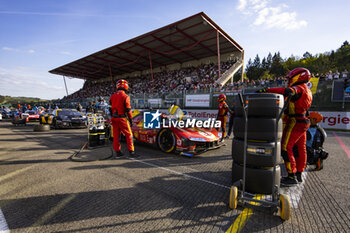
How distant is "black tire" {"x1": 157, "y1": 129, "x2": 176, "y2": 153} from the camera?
480 cm

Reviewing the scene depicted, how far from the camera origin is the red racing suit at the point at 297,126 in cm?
285

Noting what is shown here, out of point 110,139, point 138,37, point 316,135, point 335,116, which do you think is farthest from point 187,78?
point 316,135

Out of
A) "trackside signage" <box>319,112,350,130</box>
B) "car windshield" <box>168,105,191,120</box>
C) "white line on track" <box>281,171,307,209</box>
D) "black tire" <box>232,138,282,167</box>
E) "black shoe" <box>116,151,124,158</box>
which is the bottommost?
"trackside signage" <box>319,112,350,130</box>

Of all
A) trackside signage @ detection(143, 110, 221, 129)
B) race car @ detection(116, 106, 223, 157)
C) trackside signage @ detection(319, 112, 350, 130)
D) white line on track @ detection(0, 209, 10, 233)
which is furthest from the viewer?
trackside signage @ detection(319, 112, 350, 130)

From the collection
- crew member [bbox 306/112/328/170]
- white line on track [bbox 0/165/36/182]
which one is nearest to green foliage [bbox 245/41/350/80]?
crew member [bbox 306/112/328/170]

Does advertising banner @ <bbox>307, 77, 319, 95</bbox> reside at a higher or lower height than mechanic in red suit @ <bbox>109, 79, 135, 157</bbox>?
higher

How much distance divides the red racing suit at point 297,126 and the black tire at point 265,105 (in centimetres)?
96

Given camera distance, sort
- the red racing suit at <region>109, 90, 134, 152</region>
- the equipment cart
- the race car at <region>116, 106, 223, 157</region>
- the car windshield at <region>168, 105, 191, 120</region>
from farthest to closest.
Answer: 1. the car windshield at <region>168, 105, 191, 120</region>
2. the red racing suit at <region>109, 90, 134, 152</region>
3. the race car at <region>116, 106, 223, 157</region>
4. the equipment cart

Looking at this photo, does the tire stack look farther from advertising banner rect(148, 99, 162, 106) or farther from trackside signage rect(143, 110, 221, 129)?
advertising banner rect(148, 99, 162, 106)

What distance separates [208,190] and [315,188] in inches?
71.7

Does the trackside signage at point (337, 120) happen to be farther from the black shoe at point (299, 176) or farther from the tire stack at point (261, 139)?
the tire stack at point (261, 139)

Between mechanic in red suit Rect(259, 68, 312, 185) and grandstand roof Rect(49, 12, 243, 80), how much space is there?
16985 millimetres

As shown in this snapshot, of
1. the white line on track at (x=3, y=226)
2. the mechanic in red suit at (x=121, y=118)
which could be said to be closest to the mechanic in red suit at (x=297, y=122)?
the mechanic in red suit at (x=121, y=118)

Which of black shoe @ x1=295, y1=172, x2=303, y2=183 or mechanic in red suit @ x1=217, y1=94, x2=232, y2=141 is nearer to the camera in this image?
black shoe @ x1=295, y1=172, x2=303, y2=183
